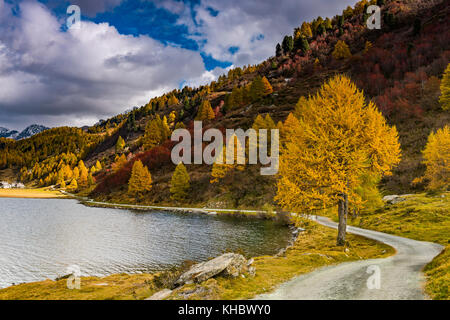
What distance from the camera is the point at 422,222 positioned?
2852 centimetres

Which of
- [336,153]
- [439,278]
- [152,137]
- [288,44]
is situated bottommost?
[439,278]

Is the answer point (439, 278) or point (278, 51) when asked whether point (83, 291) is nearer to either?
point (439, 278)

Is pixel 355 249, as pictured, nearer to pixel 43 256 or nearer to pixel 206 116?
pixel 43 256

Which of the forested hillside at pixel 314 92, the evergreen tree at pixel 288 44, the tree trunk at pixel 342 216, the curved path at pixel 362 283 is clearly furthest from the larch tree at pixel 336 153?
the evergreen tree at pixel 288 44

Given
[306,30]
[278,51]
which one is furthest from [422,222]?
[306,30]

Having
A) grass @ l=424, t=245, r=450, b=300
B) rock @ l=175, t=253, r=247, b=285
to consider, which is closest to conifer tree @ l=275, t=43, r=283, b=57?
grass @ l=424, t=245, r=450, b=300

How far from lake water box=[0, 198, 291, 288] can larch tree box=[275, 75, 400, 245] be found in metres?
12.4

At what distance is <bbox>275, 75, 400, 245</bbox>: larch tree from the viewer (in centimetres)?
1886

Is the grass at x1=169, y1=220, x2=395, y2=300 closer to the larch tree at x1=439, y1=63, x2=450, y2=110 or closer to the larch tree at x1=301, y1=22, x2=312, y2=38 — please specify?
the larch tree at x1=439, y1=63, x2=450, y2=110

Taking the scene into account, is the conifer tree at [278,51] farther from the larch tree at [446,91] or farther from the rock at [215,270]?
the rock at [215,270]

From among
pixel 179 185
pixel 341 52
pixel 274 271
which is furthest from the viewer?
pixel 341 52

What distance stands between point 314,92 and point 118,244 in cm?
11077
